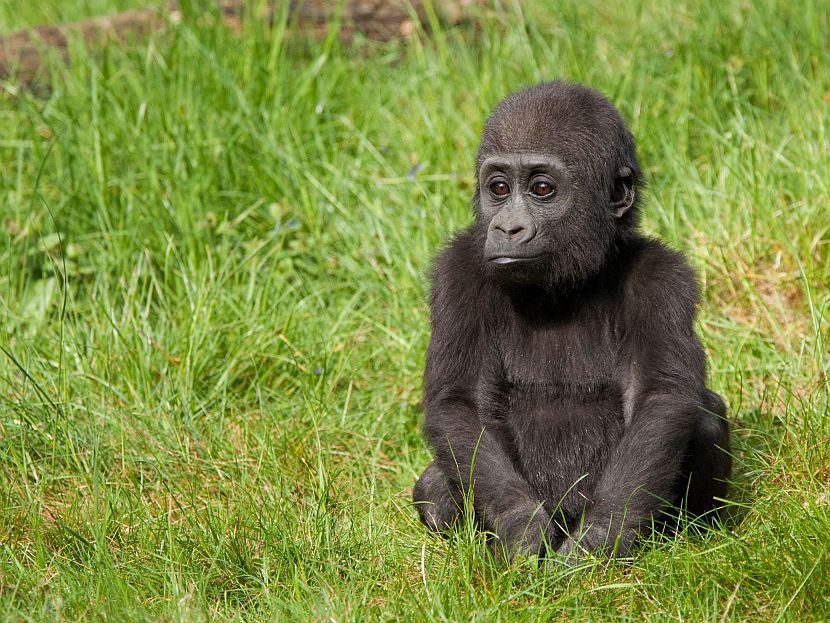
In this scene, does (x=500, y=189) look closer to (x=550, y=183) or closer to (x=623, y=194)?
(x=550, y=183)

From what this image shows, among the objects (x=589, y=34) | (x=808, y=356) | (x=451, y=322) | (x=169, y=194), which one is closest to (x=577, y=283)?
(x=451, y=322)

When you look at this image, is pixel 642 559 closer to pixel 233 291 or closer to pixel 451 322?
pixel 451 322

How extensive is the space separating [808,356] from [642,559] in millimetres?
1939

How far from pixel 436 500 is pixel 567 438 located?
61 centimetres

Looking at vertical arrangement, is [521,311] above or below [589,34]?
below

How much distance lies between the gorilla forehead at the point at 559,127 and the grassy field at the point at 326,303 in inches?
58.0

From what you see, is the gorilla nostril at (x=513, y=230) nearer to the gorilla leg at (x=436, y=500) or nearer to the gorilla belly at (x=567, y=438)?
the gorilla belly at (x=567, y=438)

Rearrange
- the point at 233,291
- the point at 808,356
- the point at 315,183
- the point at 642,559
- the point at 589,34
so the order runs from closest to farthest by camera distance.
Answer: the point at 642,559 < the point at 808,356 < the point at 233,291 < the point at 315,183 < the point at 589,34

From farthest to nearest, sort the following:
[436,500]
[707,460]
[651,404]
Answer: [436,500], [707,460], [651,404]

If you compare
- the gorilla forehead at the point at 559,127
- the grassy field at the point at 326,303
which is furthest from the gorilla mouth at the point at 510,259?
the grassy field at the point at 326,303

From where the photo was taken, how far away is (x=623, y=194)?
4.40 m

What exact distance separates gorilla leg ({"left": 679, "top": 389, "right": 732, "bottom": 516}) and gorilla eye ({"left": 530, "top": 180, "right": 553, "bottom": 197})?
3.37 feet

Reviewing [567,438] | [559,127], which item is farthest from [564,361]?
[559,127]

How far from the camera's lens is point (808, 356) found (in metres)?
5.36
